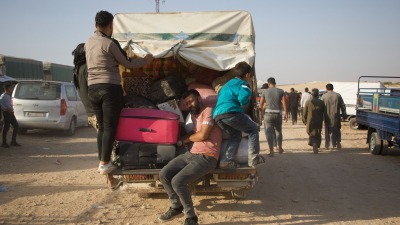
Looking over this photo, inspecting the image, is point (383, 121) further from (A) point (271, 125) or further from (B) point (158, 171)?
(B) point (158, 171)

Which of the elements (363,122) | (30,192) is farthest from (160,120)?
(363,122)

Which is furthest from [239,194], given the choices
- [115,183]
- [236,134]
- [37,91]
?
[37,91]

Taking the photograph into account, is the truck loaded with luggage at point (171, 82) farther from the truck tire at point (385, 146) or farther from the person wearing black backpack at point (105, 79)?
the truck tire at point (385, 146)

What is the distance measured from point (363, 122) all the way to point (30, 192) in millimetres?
9511

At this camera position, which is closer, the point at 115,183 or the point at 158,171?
the point at 158,171

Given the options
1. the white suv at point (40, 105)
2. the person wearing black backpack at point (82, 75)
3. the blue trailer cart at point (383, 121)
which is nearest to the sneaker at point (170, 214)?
the person wearing black backpack at point (82, 75)

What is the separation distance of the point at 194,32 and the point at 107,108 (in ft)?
7.05

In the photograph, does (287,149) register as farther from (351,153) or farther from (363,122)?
(363,122)

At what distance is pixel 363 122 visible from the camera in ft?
35.2

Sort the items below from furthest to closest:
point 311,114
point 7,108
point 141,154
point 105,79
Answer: point 311,114 < point 7,108 < point 141,154 < point 105,79

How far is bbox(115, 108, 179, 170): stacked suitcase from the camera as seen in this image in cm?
445

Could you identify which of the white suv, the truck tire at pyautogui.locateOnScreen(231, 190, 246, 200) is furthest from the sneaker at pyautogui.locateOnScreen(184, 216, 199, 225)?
the white suv

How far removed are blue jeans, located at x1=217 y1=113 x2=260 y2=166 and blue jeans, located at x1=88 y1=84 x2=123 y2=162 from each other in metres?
1.34

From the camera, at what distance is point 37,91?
1149cm
